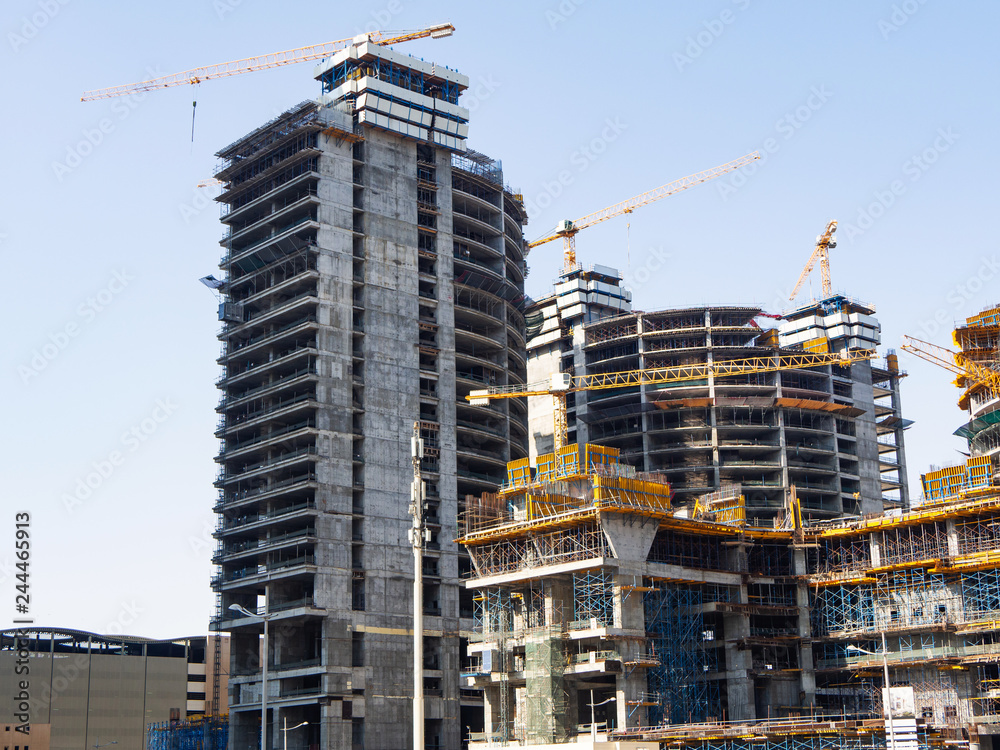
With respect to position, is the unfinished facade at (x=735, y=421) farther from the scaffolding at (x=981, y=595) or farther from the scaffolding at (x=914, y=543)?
the scaffolding at (x=981, y=595)

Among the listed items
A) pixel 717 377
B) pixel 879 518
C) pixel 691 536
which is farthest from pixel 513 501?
pixel 717 377

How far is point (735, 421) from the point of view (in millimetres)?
186500

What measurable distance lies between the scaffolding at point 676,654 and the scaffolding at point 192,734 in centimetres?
5721

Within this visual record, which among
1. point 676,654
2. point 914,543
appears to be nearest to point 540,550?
point 676,654

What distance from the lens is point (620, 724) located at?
342 feet

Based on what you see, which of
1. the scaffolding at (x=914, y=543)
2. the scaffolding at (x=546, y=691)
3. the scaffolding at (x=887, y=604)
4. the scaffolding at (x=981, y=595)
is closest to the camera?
the scaffolding at (x=546, y=691)

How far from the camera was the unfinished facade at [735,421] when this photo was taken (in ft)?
592

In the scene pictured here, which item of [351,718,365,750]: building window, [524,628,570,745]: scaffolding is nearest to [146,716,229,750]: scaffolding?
[351,718,365,750]: building window

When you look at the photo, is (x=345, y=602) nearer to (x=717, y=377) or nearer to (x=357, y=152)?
(x=357, y=152)

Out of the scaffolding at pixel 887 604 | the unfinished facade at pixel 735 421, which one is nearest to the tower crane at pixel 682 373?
the unfinished facade at pixel 735 421

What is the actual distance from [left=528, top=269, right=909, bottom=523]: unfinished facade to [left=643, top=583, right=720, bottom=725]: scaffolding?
195ft

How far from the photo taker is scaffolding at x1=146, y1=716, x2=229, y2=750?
145 meters

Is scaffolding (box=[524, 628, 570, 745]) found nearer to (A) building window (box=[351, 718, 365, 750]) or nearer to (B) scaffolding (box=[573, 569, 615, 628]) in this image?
(B) scaffolding (box=[573, 569, 615, 628])

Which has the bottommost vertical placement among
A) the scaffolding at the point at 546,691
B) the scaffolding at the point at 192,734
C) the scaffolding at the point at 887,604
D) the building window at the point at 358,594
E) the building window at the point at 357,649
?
the scaffolding at the point at 192,734
